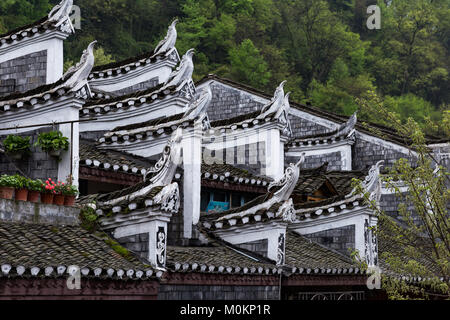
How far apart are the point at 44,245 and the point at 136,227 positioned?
2.02 meters

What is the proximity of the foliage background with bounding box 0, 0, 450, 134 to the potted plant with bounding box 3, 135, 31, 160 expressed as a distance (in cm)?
2866

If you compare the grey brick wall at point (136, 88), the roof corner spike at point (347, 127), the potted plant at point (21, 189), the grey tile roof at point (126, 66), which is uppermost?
the grey tile roof at point (126, 66)

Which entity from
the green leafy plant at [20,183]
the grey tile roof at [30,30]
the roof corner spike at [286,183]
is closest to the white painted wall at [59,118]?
the green leafy plant at [20,183]

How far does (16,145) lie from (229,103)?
53.5 feet

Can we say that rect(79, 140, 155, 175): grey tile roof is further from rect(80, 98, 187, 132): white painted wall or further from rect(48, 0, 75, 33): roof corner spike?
rect(48, 0, 75, 33): roof corner spike

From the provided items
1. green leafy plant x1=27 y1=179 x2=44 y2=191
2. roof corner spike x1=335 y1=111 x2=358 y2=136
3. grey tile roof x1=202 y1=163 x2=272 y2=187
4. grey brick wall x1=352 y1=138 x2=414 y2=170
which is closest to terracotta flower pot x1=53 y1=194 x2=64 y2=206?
green leafy plant x1=27 y1=179 x2=44 y2=191

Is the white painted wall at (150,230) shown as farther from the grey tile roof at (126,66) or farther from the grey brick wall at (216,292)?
the grey tile roof at (126,66)

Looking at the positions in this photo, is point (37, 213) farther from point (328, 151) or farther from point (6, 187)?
point (328, 151)

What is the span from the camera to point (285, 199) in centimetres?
1688

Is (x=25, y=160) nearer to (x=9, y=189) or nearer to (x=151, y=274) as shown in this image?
(x=9, y=189)

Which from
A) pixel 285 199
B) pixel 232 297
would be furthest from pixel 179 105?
pixel 232 297

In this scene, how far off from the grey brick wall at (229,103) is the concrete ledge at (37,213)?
57.7ft

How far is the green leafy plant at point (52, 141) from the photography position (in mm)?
15438

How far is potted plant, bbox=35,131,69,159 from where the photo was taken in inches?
608
